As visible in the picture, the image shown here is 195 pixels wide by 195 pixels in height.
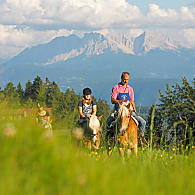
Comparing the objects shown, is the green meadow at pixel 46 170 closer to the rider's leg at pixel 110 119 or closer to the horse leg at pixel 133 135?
the horse leg at pixel 133 135

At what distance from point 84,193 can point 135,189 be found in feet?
1.48

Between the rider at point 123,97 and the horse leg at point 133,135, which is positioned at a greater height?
the rider at point 123,97

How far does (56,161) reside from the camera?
2600 mm

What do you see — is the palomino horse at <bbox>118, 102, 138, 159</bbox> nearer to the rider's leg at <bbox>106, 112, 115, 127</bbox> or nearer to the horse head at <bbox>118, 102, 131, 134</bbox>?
the horse head at <bbox>118, 102, 131, 134</bbox>

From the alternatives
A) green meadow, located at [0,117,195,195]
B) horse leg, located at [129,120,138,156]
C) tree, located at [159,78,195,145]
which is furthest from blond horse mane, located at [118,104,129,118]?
green meadow, located at [0,117,195,195]

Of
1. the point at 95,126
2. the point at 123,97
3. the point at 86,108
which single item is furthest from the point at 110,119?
the point at 86,108

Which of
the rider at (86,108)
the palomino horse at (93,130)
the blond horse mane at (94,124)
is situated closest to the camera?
the palomino horse at (93,130)

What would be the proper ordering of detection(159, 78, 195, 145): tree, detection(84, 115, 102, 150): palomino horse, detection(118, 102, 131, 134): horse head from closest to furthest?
1. detection(159, 78, 195, 145): tree
2. detection(118, 102, 131, 134): horse head
3. detection(84, 115, 102, 150): palomino horse

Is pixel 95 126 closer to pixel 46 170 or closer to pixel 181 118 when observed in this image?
pixel 181 118

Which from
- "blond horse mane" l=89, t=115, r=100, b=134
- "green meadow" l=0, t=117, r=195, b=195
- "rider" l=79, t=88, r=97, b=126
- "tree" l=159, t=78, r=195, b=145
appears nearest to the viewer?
"green meadow" l=0, t=117, r=195, b=195

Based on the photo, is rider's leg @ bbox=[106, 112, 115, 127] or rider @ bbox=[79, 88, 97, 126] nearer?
rider's leg @ bbox=[106, 112, 115, 127]

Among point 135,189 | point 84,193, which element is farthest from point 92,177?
point 135,189

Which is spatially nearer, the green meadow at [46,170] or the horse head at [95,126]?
the green meadow at [46,170]

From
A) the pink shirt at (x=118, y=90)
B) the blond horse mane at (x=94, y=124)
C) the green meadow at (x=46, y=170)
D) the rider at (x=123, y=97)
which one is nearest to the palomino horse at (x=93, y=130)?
the blond horse mane at (x=94, y=124)
